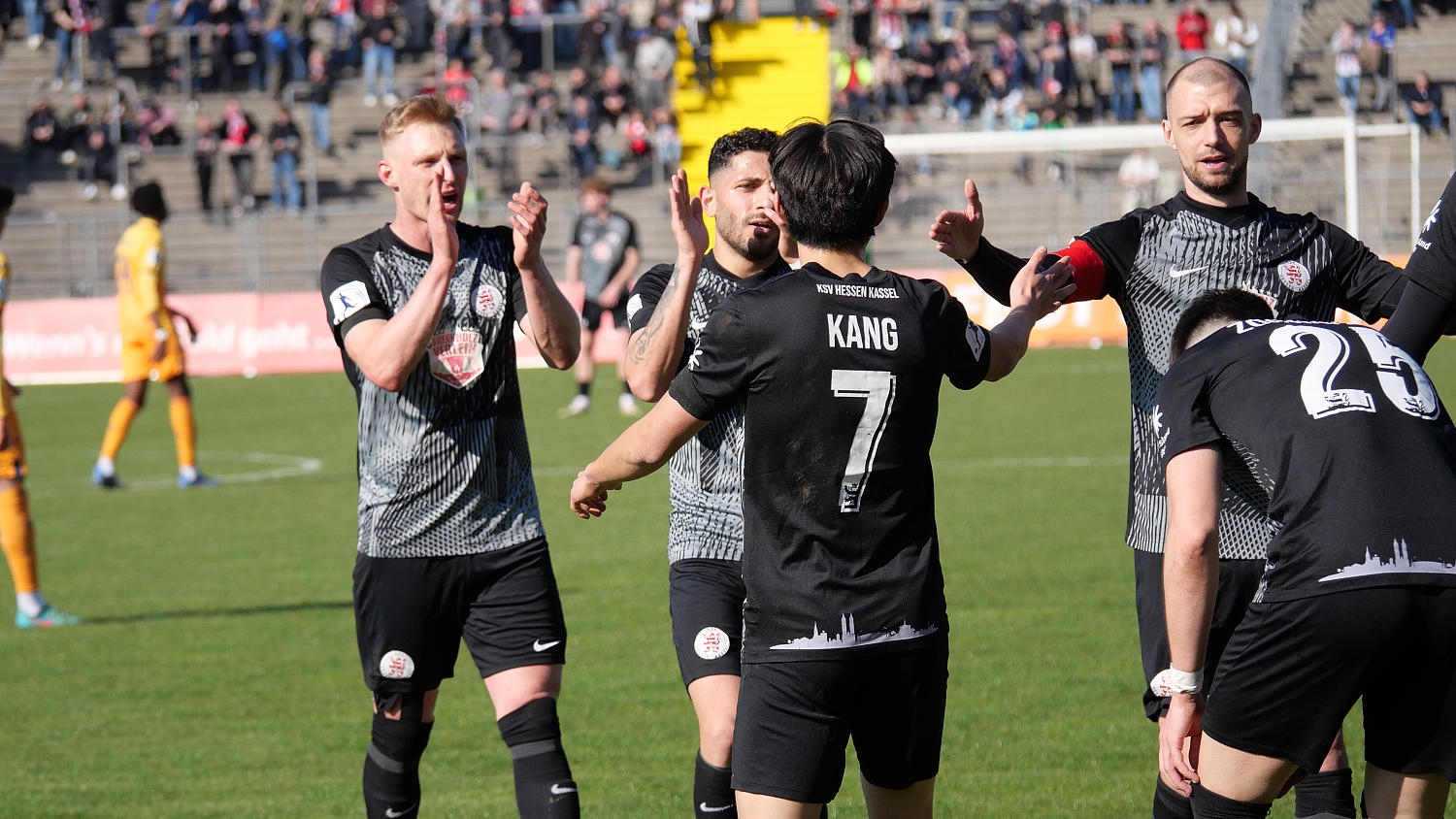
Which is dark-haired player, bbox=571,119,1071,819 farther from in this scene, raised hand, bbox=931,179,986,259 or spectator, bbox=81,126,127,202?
spectator, bbox=81,126,127,202

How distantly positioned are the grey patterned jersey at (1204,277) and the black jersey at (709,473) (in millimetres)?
1057

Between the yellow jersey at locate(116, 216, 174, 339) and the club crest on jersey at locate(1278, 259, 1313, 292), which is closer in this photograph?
the club crest on jersey at locate(1278, 259, 1313, 292)

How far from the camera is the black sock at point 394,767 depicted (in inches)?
193

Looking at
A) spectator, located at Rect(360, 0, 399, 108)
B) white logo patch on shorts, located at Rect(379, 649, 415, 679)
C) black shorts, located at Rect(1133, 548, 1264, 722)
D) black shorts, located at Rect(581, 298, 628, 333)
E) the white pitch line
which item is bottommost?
the white pitch line

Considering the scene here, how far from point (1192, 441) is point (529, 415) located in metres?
15.9

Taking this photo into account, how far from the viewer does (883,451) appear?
12.0 feet

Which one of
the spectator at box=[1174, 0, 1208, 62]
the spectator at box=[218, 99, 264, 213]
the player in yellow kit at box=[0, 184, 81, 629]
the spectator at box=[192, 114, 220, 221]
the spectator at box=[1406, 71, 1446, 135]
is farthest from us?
the spectator at box=[218, 99, 264, 213]

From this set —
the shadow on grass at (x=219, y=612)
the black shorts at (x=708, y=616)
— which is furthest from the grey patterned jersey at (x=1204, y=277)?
the shadow on grass at (x=219, y=612)

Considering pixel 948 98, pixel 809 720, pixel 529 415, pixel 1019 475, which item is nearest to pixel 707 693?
pixel 809 720

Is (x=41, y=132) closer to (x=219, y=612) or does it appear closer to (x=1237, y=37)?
(x=1237, y=37)

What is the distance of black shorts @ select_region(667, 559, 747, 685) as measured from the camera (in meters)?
4.75

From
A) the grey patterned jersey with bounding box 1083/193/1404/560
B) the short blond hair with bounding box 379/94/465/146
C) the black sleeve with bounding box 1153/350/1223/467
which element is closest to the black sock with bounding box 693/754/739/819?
the grey patterned jersey with bounding box 1083/193/1404/560

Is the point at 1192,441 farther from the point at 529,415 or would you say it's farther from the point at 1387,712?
the point at 529,415

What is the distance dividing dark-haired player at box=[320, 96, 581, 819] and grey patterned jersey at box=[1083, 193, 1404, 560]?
1584mm
